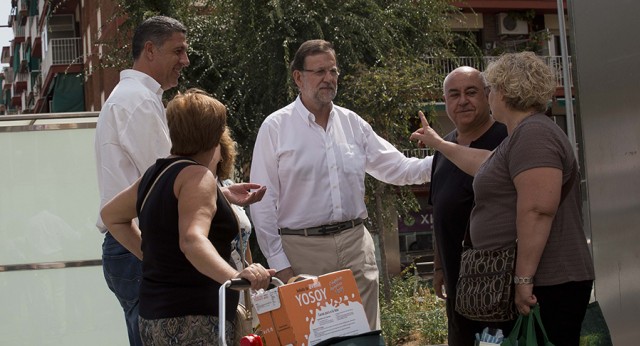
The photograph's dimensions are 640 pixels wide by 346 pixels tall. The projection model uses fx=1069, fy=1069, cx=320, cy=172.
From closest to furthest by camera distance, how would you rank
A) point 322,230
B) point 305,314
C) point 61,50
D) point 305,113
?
1. point 305,314
2. point 322,230
3. point 305,113
4. point 61,50

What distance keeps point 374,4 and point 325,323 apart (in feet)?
46.2

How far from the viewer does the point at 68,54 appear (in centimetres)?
4538

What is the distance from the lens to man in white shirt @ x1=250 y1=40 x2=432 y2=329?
553 cm

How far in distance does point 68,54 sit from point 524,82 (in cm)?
4279

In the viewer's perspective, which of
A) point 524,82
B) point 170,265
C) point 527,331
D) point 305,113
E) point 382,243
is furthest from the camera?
point 382,243

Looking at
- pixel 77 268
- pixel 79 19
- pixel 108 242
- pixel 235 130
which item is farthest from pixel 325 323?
pixel 79 19

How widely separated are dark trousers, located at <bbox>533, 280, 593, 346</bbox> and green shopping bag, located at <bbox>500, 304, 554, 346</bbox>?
0.26ft

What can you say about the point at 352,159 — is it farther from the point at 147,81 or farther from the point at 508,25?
the point at 508,25

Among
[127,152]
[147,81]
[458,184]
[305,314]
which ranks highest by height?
[147,81]

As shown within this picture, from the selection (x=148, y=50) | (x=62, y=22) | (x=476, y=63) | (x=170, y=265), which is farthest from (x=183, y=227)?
(x=62, y=22)

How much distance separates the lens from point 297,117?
18.7ft

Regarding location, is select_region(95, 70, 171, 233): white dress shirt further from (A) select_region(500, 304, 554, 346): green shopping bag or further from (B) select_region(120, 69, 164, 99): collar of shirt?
(A) select_region(500, 304, 554, 346): green shopping bag

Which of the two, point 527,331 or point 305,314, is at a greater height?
point 305,314

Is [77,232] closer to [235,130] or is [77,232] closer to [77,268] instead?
[77,268]
